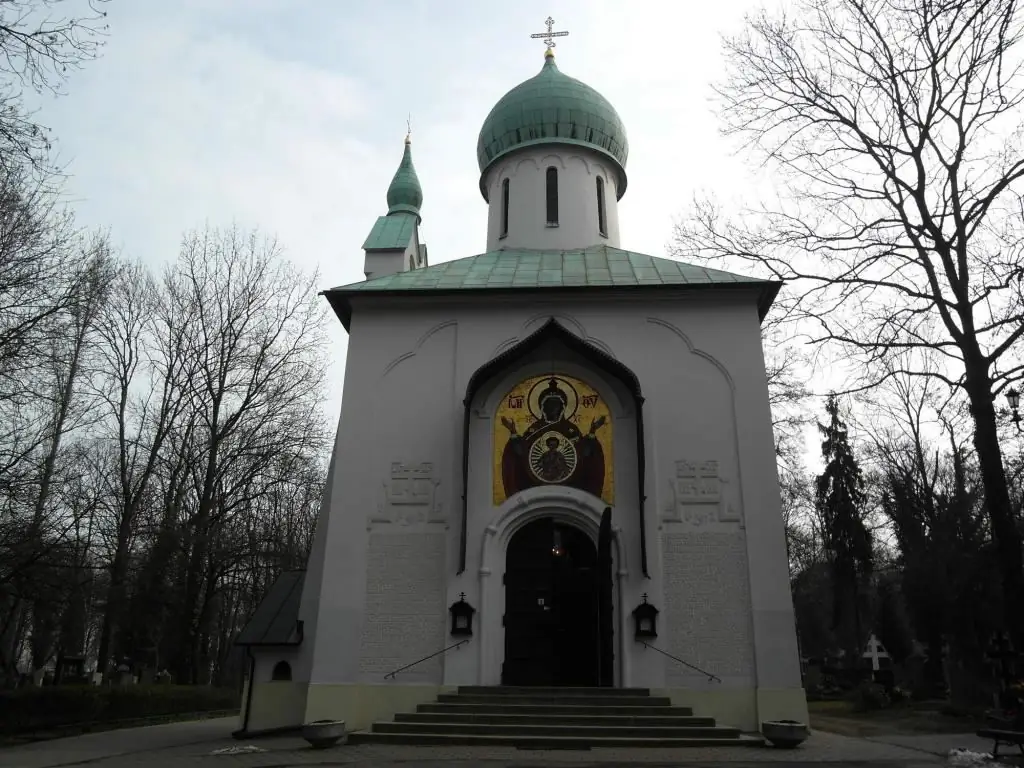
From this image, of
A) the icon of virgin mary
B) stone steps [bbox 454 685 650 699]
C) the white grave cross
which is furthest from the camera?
the white grave cross

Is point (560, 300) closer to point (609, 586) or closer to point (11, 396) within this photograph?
point (609, 586)

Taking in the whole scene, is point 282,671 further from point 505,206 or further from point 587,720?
point 505,206

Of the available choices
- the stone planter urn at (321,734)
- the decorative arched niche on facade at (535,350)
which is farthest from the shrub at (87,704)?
the decorative arched niche on facade at (535,350)

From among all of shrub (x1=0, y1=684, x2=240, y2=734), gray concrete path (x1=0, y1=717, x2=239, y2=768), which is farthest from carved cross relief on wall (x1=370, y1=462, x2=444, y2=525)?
shrub (x1=0, y1=684, x2=240, y2=734)

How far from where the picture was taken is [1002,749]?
28.1 feet

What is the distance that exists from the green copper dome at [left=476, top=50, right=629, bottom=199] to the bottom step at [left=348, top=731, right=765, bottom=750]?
Answer: 12.0 meters

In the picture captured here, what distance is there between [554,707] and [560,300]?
6.27m

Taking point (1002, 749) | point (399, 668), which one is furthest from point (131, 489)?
point (1002, 749)

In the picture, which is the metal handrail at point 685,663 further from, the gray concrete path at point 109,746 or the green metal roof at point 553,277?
the gray concrete path at point 109,746

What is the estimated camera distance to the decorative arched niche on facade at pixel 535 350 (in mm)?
11383

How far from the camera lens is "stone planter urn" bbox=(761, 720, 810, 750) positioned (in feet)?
29.3

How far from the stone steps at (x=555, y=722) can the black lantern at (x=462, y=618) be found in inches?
32.1

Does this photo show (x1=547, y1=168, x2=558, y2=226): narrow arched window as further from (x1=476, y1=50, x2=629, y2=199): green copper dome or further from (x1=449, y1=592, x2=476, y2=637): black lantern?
(x1=449, y1=592, x2=476, y2=637): black lantern

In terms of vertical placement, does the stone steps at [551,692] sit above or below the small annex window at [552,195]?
below
